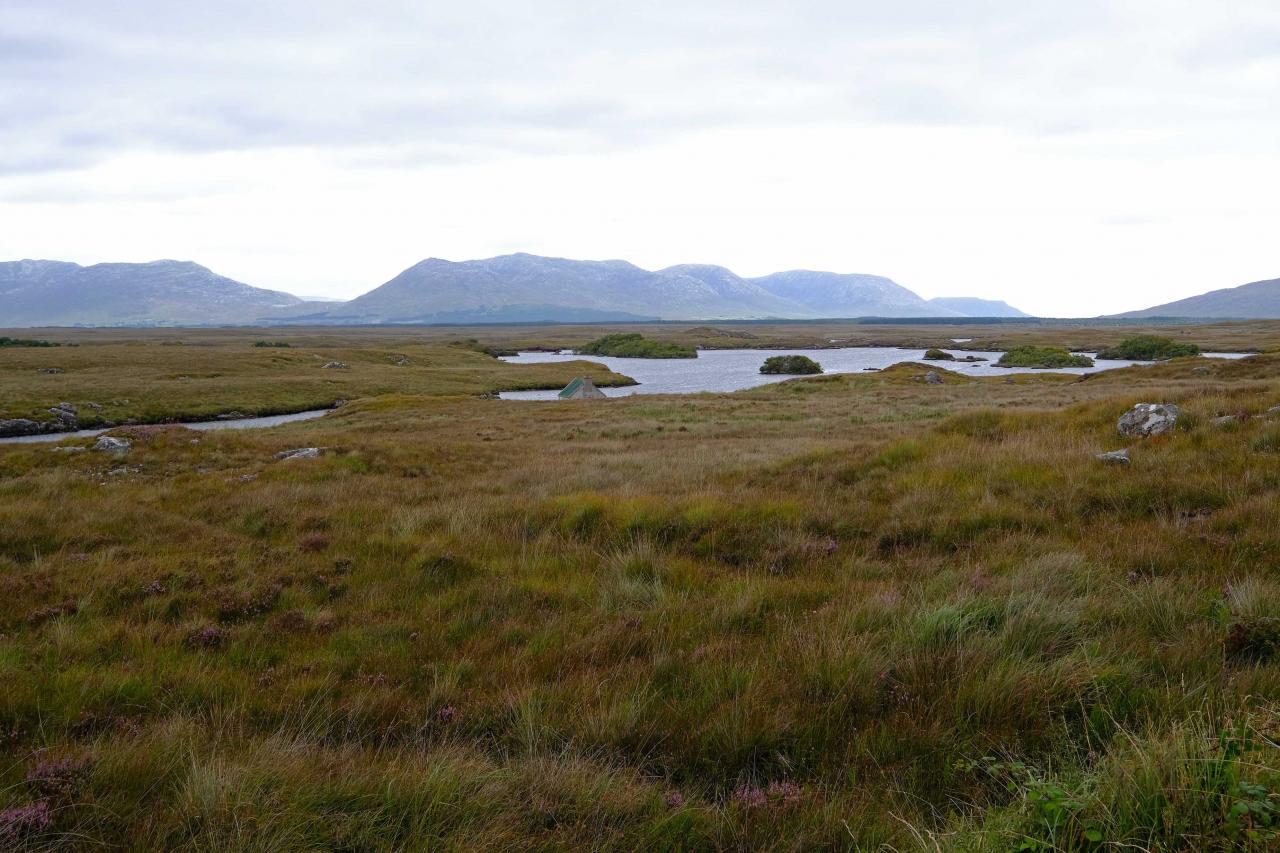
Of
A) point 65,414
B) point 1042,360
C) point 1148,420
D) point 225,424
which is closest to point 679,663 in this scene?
point 1148,420

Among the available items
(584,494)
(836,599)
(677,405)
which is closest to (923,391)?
(677,405)

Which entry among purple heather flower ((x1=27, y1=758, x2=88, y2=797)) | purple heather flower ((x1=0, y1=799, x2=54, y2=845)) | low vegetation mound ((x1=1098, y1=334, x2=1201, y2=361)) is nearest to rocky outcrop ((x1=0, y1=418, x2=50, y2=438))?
purple heather flower ((x1=27, y1=758, x2=88, y2=797))

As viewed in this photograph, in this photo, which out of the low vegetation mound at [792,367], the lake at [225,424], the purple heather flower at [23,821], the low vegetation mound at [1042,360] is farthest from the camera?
the low vegetation mound at [1042,360]

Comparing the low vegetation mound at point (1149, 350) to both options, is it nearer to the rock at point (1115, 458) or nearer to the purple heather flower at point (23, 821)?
the rock at point (1115, 458)

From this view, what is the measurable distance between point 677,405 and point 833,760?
41.2 metres

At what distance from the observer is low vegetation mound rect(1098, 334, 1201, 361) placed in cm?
9962

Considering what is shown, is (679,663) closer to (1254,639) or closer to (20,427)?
(1254,639)

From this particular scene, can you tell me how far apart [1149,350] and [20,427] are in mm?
139851

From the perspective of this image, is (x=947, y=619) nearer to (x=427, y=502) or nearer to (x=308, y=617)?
(x=308, y=617)

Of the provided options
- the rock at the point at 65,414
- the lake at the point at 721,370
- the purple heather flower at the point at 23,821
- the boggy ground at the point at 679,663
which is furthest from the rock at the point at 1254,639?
the lake at the point at 721,370

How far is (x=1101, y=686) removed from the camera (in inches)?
154

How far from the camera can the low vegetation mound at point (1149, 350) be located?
9962cm

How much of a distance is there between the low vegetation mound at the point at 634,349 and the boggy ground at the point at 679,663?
396 feet

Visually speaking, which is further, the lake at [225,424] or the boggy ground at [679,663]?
the lake at [225,424]
